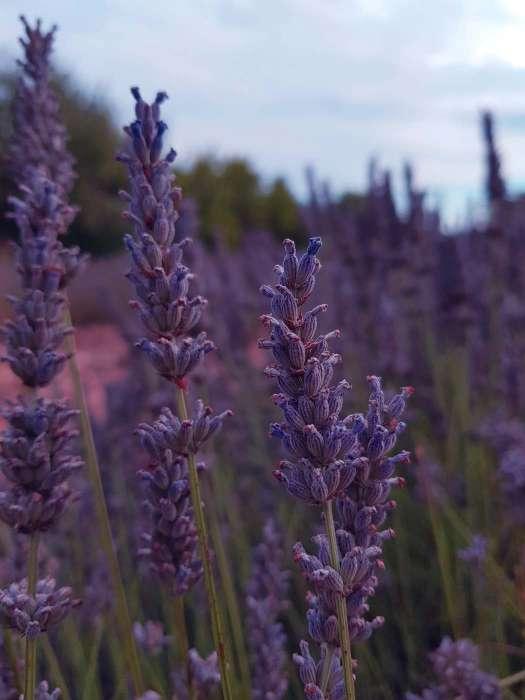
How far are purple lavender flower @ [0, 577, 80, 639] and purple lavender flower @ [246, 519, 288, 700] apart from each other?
0.46 meters

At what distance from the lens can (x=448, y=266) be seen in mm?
3771

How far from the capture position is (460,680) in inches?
58.6

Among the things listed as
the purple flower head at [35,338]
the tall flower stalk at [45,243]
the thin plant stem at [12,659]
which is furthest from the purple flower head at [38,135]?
the thin plant stem at [12,659]

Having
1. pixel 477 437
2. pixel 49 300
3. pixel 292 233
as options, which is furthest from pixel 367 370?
pixel 292 233

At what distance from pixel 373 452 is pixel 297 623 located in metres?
1.82

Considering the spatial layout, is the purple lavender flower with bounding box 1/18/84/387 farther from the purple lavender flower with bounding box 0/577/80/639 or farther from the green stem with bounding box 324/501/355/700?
the green stem with bounding box 324/501/355/700

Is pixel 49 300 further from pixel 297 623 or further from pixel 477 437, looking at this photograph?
pixel 477 437

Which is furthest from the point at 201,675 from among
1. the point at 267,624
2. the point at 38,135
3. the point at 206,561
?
the point at 38,135

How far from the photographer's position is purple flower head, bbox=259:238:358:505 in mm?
924

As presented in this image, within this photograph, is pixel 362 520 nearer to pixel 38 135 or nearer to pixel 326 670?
pixel 326 670

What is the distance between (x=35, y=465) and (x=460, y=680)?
751 millimetres

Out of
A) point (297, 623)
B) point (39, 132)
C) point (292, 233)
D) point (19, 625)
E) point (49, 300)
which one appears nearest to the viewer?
point (19, 625)

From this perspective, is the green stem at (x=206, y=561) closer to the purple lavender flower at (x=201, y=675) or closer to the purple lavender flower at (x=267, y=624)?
the purple lavender flower at (x=201, y=675)

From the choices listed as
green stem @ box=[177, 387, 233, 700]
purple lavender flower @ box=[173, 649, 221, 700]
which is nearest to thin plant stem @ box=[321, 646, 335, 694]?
green stem @ box=[177, 387, 233, 700]
